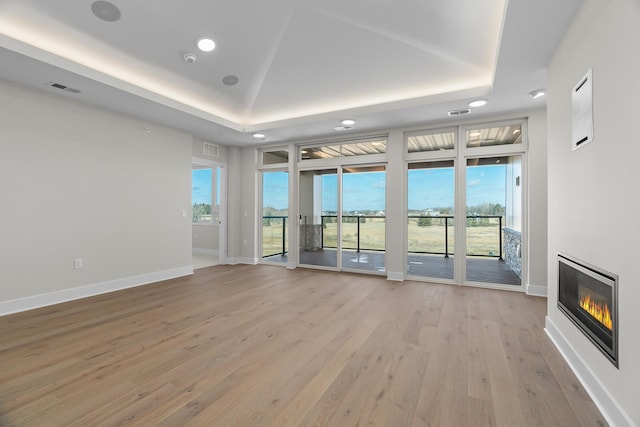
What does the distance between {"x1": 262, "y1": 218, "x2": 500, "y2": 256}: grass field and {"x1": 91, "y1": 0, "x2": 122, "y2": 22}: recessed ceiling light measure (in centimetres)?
441

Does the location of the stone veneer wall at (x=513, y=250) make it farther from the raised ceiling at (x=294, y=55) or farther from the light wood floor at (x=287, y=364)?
the raised ceiling at (x=294, y=55)

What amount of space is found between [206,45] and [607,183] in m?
4.06

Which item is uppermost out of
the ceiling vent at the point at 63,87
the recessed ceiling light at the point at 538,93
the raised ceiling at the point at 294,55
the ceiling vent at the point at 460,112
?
the raised ceiling at the point at 294,55

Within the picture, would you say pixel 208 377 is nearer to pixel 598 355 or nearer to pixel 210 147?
pixel 598 355

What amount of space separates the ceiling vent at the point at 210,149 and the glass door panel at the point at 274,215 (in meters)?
1.09

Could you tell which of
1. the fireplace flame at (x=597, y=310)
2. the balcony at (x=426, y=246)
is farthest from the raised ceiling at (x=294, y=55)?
the fireplace flame at (x=597, y=310)

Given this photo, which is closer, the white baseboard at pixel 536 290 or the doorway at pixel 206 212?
the white baseboard at pixel 536 290

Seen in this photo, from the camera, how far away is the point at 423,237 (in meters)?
5.47

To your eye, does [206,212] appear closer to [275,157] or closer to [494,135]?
[275,157]

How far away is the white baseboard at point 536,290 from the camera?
14.0 ft

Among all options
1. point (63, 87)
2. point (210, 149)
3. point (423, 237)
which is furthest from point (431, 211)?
point (63, 87)

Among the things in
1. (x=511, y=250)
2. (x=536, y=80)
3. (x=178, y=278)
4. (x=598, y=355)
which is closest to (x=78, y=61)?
(x=178, y=278)

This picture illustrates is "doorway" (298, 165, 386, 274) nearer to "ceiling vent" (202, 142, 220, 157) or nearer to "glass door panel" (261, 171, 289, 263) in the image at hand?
"glass door panel" (261, 171, 289, 263)

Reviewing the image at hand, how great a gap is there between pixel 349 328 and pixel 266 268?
3.50 m
